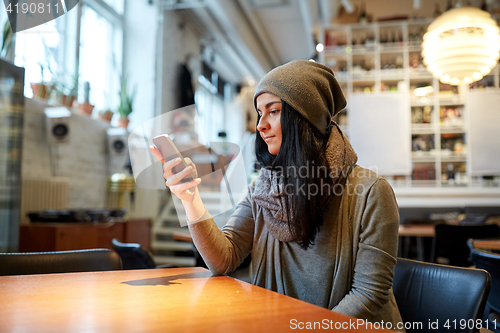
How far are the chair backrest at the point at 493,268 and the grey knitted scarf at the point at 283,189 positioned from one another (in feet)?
2.49

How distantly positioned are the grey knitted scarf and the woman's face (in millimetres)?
93

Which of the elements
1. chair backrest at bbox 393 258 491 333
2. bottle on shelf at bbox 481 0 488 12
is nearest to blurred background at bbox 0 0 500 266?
bottle on shelf at bbox 481 0 488 12

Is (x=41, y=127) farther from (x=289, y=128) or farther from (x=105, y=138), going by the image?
(x=289, y=128)

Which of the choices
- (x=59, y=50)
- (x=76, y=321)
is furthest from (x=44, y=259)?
(x=59, y=50)

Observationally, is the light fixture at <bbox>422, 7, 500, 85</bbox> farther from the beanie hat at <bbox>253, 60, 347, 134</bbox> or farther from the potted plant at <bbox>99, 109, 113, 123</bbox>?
the potted plant at <bbox>99, 109, 113, 123</bbox>

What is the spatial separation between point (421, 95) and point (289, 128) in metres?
5.58

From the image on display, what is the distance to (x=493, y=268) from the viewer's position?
146 centimetres

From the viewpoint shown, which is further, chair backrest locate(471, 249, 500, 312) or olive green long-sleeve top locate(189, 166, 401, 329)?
chair backrest locate(471, 249, 500, 312)

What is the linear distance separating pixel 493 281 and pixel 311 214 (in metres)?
0.95

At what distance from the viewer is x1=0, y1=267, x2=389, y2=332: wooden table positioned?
617mm

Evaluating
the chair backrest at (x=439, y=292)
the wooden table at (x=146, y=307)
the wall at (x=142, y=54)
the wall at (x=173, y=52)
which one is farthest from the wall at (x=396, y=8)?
the wooden table at (x=146, y=307)

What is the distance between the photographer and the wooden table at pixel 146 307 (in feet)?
2.02

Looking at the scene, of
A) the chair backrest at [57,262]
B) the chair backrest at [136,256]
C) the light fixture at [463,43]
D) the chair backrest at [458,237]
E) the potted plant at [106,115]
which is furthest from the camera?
the potted plant at [106,115]

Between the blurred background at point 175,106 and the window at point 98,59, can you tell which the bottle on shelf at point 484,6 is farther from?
the window at point 98,59
